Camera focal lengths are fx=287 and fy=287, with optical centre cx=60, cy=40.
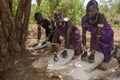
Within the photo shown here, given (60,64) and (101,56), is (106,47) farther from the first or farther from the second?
(60,64)

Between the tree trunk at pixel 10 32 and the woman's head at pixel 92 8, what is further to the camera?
the woman's head at pixel 92 8

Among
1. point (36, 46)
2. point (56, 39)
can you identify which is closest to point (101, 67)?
point (56, 39)

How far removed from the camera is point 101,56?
479cm

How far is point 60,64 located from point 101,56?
2.28 feet

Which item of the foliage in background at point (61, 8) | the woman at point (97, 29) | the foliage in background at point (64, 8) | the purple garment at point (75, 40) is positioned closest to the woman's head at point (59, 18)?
the purple garment at point (75, 40)

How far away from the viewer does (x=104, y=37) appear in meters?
4.88

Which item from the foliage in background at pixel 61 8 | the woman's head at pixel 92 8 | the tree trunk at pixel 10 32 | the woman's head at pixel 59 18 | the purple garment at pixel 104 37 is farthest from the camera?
the foliage in background at pixel 61 8

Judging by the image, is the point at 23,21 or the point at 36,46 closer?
the point at 23,21

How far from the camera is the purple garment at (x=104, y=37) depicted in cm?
484

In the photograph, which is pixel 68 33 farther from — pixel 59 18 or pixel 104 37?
pixel 104 37

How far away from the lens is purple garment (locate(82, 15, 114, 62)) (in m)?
4.84

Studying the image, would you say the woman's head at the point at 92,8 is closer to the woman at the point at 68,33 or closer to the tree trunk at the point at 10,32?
the woman at the point at 68,33

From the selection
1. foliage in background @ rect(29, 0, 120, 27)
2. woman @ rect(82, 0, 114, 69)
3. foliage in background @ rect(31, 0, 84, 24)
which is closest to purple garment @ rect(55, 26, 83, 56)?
woman @ rect(82, 0, 114, 69)

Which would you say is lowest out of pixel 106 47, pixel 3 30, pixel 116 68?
pixel 116 68
